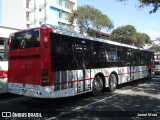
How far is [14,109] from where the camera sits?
→ 31.7 feet

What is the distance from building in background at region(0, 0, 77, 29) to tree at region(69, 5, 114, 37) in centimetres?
942

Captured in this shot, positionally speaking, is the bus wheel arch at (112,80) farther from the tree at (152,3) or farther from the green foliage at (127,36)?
the green foliage at (127,36)

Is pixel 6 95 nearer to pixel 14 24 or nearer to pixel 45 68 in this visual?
pixel 45 68

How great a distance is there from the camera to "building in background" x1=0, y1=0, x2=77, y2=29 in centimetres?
5230

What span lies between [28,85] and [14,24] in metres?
48.9

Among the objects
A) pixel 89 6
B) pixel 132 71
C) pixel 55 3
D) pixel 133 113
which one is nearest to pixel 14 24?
pixel 55 3

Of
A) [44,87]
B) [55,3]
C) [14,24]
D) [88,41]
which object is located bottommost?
[44,87]

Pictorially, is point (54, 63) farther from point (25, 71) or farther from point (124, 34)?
point (124, 34)

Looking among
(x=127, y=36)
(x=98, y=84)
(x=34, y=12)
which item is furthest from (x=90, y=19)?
(x=98, y=84)

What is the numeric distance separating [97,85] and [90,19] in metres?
31.4

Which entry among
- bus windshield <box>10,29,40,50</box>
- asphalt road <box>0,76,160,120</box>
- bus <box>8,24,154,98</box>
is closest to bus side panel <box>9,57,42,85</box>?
bus <box>8,24,154,98</box>

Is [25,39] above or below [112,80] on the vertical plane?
above

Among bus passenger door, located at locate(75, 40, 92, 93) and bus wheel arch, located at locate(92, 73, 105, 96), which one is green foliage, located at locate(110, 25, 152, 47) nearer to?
bus wheel arch, located at locate(92, 73, 105, 96)

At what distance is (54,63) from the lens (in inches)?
372
